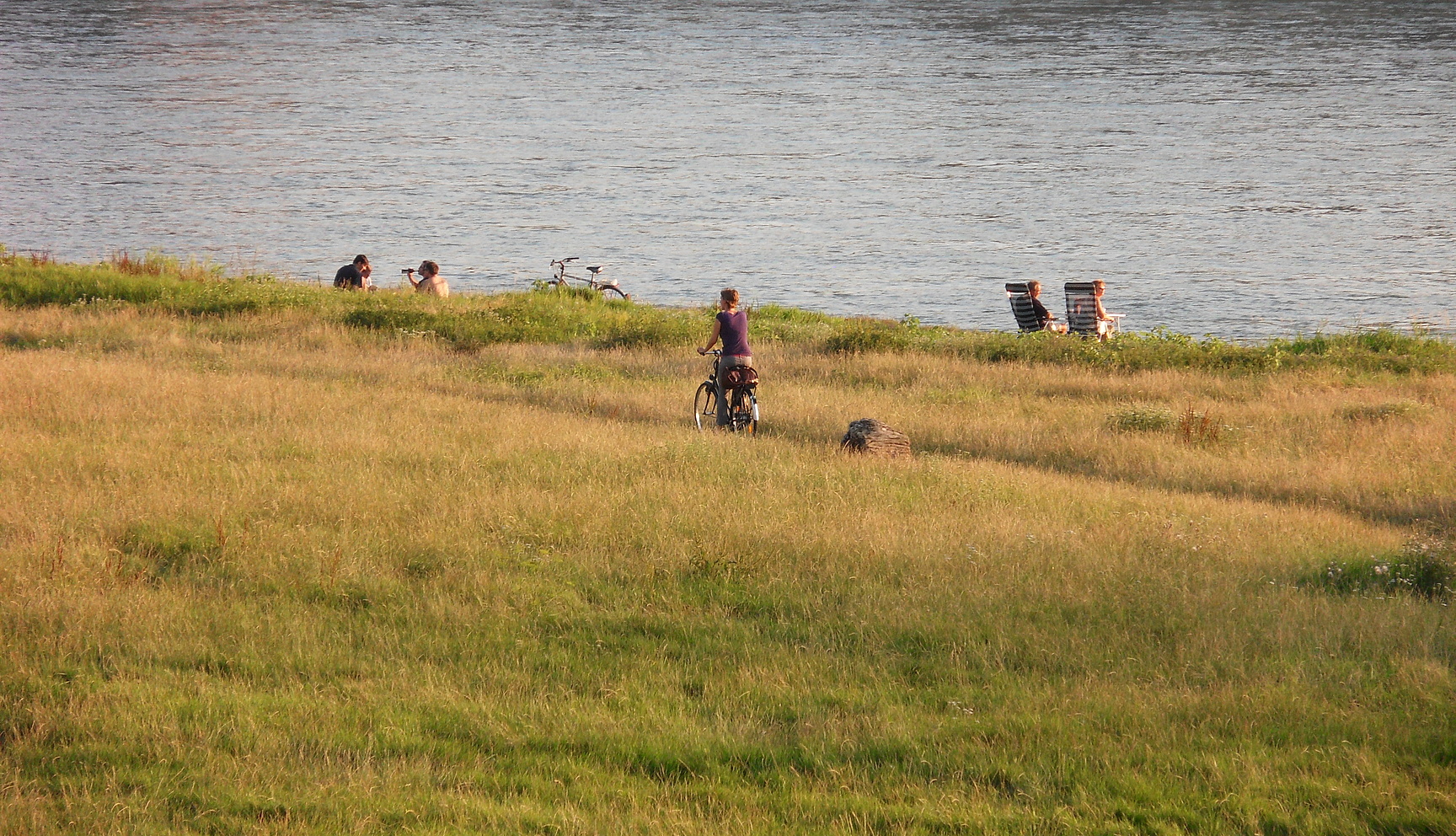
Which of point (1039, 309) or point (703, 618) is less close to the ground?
point (1039, 309)

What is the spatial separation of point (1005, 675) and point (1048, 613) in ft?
3.75

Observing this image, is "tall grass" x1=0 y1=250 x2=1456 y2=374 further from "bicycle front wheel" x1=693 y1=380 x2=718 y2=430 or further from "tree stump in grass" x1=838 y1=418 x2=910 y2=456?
"tree stump in grass" x1=838 y1=418 x2=910 y2=456

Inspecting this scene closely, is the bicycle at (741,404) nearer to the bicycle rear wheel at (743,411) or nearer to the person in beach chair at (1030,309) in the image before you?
the bicycle rear wheel at (743,411)

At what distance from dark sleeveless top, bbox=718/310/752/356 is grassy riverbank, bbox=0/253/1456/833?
1075 mm

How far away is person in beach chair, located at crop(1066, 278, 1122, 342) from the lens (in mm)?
24812

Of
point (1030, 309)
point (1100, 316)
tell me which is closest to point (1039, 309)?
point (1030, 309)

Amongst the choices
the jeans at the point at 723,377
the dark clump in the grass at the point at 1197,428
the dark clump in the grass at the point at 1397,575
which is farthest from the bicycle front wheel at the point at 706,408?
the dark clump in the grass at the point at 1397,575

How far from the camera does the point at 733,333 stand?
15516 mm

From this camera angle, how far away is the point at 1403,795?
5684 mm

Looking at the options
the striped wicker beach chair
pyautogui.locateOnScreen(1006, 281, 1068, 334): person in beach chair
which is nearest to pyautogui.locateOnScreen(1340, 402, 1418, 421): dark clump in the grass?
pyautogui.locateOnScreen(1006, 281, 1068, 334): person in beach chair

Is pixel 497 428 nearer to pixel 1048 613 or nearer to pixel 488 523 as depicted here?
pixel 488 523

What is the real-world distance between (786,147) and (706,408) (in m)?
58.1

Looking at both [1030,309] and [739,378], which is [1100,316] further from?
[739,378]

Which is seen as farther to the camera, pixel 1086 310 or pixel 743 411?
pixel 1086 310
